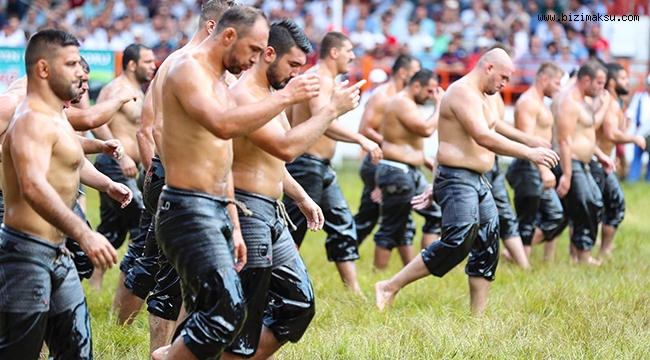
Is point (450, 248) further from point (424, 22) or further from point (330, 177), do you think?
point (424, 22)

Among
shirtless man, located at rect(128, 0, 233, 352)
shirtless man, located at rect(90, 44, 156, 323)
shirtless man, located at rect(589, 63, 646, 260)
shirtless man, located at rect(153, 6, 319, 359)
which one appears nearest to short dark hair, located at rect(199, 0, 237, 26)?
shirtless man, located at rect(128, 0, 233, 352)

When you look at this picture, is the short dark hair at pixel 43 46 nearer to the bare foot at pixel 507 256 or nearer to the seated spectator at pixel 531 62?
the bare foot at pixel 507 256

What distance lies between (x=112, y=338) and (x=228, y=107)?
237 centimetres

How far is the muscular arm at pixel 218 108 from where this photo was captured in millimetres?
4320

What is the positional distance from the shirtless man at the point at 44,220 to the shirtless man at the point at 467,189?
3277mm

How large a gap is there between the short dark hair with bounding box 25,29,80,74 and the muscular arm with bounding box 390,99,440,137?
5.37 meters

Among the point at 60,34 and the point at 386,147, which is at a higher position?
the point at 60,34

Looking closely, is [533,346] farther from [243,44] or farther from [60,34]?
[60,34]

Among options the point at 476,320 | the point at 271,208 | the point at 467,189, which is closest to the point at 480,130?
the point at 467,189

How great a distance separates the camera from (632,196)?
1524 cm

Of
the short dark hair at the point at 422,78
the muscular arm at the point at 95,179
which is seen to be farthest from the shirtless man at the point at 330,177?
the muscular arm at the point at 95,179

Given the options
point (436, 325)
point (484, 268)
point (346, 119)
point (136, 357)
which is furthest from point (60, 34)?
point (346, 119)

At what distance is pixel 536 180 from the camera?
10156 millimetres

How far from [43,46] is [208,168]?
0.94m
